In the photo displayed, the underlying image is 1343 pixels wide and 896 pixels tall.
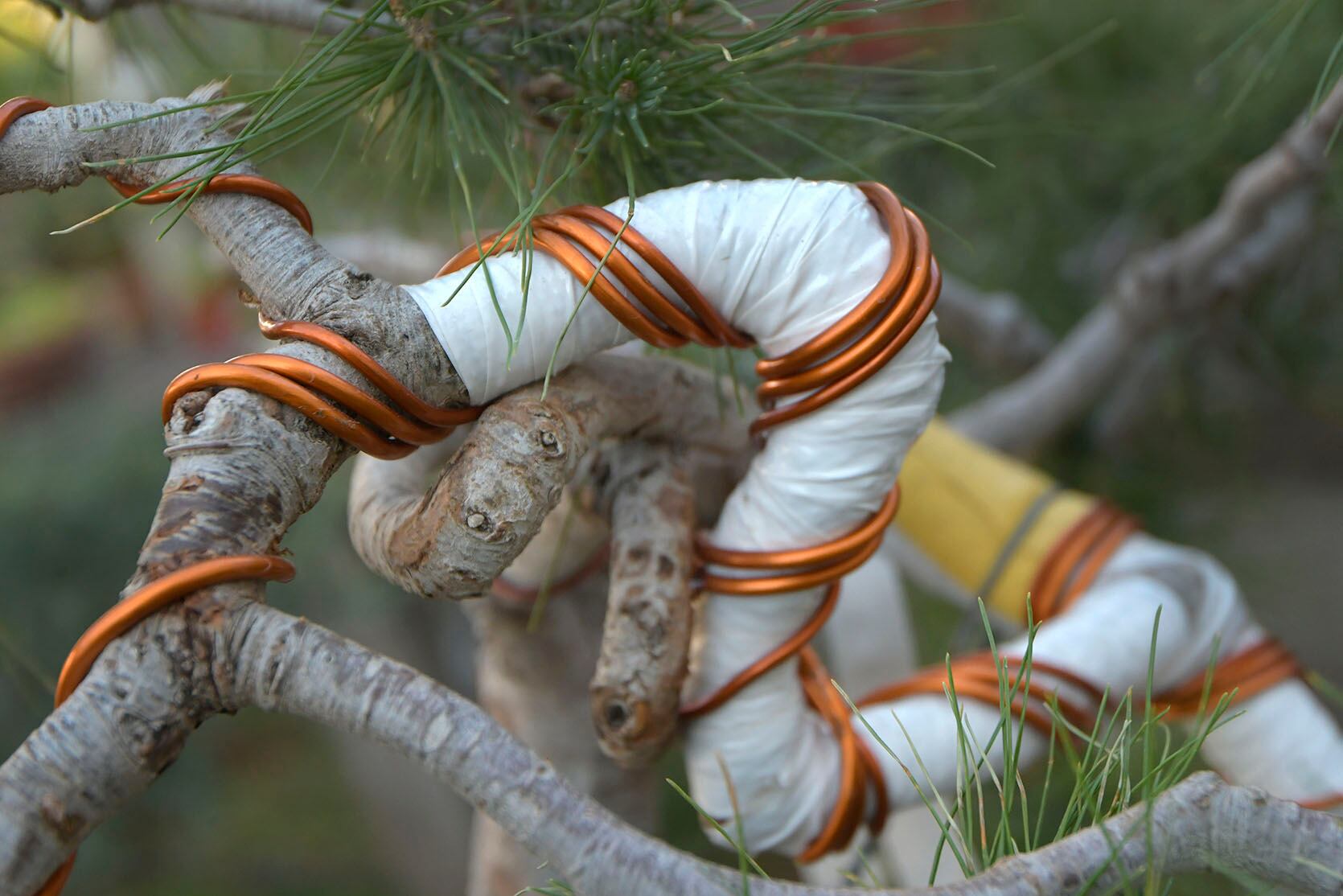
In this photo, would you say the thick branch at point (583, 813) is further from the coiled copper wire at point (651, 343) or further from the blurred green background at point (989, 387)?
the blurred green background at point (989, 387)

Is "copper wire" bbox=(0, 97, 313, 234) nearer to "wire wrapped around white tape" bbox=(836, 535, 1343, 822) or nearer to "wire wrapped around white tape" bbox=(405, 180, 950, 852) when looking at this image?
"wire wrapped around white tape" bbox=(405, 180, 950, 852)

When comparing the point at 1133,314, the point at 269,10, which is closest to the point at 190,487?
the point at 269,10

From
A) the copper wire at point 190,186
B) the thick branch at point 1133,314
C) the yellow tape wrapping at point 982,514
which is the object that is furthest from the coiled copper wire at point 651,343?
the thick branch at point 1133,314

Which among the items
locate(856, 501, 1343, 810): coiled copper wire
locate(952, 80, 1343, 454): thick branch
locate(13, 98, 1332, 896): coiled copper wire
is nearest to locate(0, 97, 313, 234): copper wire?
locate(13, 98, 1332, 896): coiled copper wire

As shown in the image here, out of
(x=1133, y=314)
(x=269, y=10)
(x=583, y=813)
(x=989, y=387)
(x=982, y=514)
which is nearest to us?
(x=583, y=813)

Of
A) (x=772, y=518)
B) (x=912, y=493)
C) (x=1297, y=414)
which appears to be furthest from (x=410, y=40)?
(x=1297, y=414)

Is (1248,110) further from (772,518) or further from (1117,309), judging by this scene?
(772,518)

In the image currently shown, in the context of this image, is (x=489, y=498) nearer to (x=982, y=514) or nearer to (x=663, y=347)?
(x=663, y=347)
